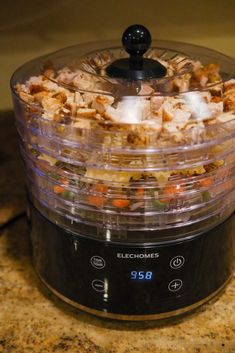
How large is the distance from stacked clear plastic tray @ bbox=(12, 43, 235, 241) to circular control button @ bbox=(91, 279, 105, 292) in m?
0.06

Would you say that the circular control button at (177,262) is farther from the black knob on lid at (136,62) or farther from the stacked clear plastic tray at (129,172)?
the black knob on lid at (136,62)

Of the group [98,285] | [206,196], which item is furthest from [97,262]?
[206,196]

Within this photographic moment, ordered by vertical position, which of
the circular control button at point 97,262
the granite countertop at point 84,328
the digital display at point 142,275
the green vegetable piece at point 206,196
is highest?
the green vegetable piece at point 206,196

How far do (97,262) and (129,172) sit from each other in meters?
0.13

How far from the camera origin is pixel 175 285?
67 cm

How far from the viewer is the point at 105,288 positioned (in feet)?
2.17

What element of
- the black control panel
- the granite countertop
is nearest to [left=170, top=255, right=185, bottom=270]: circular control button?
the black control panel

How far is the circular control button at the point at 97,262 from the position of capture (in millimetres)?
645

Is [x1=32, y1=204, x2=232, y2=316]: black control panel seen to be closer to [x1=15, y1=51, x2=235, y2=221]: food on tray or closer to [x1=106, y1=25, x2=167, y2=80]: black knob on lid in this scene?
[x1=15, y1=51, x2=235, y2=221]: food on tray

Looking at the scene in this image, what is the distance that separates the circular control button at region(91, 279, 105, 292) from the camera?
661mm

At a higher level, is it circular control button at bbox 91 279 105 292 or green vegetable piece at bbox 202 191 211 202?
green vegetable piece at bbox 202 191 211 202

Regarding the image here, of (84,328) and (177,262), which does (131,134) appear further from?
(84,328)

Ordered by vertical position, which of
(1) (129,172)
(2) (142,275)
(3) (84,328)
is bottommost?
(3) (84,328)

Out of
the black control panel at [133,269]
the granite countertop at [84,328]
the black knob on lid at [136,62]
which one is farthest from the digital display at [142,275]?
the black knob on lid at [136,62]
